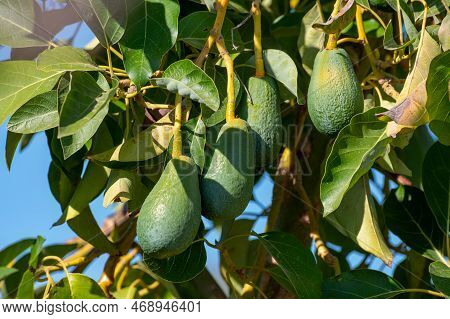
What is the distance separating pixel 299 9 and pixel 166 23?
1.59ft

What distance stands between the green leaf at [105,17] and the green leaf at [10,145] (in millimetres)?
244

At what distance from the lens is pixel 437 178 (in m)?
1.15

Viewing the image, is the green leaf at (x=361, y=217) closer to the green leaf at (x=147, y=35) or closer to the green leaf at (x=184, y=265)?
the green leaf at (x=184, y=265)

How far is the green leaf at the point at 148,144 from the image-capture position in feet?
2.84

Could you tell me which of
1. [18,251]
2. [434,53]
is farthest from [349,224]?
[18,251]

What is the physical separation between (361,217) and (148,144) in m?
0.30

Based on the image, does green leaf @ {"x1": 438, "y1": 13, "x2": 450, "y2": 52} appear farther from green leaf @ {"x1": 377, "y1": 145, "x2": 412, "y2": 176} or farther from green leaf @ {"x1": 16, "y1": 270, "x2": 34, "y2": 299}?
green leaf @ {"x1": 16, "y1": 270, "x2": 34, "y2": 299}

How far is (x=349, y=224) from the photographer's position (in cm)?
98

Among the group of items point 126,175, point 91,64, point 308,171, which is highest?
point 91,64

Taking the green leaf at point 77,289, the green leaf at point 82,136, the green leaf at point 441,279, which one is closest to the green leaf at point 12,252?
the green leaf at point 77,289

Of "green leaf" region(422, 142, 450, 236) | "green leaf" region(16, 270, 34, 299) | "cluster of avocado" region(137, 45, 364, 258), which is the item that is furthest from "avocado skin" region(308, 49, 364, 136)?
"green leaf" region(16, 270, 34, 299)

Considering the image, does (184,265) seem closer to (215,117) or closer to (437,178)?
(215,117)

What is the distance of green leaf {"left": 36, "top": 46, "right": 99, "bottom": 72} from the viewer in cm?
81
